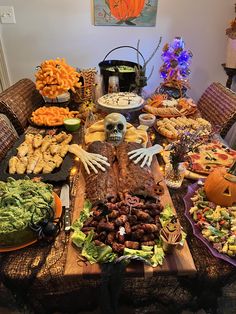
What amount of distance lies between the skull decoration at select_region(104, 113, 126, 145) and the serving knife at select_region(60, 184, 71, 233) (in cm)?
36

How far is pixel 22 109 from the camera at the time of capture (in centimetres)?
169

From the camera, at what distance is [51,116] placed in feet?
5.24

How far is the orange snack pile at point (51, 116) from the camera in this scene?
1550 mm

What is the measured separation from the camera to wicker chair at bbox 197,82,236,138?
1.62m

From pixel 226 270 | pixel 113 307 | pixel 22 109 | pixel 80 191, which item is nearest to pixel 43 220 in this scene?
pixel 80 191

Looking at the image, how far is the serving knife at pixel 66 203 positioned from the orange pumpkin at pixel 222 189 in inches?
21.3

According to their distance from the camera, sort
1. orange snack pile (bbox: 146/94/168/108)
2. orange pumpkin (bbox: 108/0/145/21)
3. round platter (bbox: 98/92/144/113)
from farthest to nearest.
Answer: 1. orange pumpkin (bbox: 108/0/145/21)
2. orange snack pile (bbox: 146/94/168/108)
3. round platter (bbox: 98/92/144/113)

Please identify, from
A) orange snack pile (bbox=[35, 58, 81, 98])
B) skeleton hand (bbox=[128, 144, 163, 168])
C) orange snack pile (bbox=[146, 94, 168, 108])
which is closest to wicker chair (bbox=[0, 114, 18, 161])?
orange snack pile (bbox=[35, 58, 81, 98])

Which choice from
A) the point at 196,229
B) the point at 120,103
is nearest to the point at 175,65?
the point at 120,103

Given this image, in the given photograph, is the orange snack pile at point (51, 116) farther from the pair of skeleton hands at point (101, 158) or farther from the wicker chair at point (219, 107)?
the wicker chair at point (219, 107)

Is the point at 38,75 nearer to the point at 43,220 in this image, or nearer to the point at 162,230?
the point at 43,220

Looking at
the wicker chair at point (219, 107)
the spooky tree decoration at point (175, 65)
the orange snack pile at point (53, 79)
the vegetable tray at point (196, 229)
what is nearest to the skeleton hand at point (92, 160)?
the vegetable tray at point (196, 229)

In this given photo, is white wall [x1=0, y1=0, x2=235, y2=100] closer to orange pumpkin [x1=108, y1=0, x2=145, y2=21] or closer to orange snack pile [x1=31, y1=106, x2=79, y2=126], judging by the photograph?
Answer: orange pumpkin [x1=108, y1=0, x2=145, y2=21]

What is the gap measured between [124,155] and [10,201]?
0.53m
